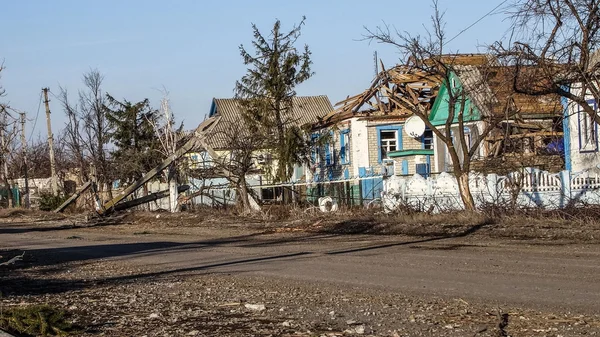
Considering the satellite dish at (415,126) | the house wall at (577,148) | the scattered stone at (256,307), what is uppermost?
the satellite dish at (415,126)

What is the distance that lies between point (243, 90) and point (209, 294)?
26.1m

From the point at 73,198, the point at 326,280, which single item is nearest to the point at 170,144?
the point at 73,198

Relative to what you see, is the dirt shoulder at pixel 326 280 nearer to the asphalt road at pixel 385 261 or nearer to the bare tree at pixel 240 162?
the asphalt road at pixel 385 261

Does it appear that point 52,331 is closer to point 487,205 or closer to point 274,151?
point 487,205

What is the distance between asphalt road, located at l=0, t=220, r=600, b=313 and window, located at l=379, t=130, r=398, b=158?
13935mm

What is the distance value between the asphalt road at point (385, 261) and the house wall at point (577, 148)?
820 centimetres

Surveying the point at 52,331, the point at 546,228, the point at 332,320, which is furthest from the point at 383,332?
the point at 546,228

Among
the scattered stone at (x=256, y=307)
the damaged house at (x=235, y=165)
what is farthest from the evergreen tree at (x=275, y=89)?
the scattered stone at (x=256, y=307)

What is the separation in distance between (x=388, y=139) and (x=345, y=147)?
2.38 m

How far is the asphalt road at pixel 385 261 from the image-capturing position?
1052 cm

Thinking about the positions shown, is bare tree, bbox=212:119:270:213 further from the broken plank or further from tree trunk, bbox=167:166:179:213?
the broken plank

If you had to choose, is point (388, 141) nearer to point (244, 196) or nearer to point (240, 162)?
point (240, 162)

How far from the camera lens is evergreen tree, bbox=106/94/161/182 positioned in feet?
150

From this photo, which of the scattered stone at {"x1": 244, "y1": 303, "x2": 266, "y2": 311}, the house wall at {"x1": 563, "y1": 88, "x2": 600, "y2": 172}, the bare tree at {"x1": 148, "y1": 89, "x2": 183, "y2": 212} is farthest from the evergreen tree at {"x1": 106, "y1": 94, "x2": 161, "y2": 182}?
the scattered stone at {"x1": 244, "y1": 303, "x2": 266, "y2": 311}
